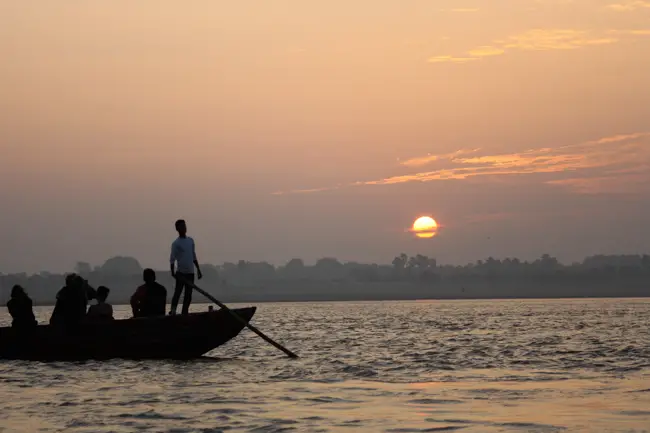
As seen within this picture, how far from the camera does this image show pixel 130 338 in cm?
2503

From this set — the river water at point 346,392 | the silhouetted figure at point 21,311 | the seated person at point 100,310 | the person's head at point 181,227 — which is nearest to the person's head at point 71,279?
the seated person at point 100,310

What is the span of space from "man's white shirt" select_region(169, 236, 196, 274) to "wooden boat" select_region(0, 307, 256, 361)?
46.1 inches

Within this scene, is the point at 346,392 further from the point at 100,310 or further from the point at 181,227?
the point at 100,310

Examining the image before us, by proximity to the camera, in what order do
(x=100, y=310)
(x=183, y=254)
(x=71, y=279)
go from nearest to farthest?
(x=183, y=254) → (x=71, y=279) → (x=100, y=310)

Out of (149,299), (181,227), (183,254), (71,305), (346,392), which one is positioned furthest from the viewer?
(149,299)

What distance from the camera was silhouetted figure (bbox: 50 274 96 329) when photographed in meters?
25.1

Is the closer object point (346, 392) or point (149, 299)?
point (346, 392)

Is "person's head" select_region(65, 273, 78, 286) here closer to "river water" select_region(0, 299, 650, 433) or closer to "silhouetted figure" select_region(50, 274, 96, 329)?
"silhouetted figure" select_region(50, 274, 96, 329)

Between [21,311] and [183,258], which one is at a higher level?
[183,258]

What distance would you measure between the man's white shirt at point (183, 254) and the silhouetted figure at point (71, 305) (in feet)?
8.41

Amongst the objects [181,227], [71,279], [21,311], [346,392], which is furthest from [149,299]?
[346,392]

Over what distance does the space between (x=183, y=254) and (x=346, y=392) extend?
7462 millimetres

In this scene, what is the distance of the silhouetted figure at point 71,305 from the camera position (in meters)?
25.1

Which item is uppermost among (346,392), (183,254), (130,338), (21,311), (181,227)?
(181,227)
